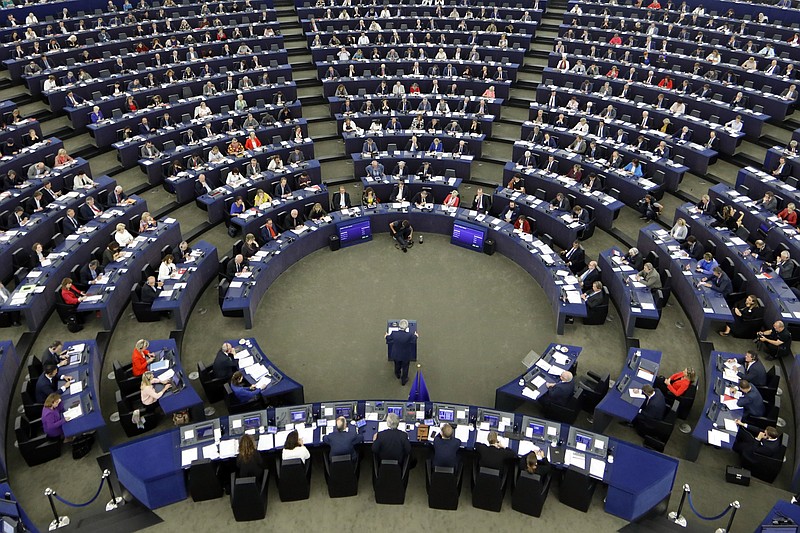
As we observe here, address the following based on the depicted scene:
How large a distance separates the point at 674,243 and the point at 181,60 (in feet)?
76.3

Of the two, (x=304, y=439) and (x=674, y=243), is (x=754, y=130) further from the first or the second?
(x=304, y=439)

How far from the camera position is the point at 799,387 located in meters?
13.4

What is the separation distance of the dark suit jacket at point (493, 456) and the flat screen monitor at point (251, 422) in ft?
14.2

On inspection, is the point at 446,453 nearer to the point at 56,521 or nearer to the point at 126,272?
the point at 56,521

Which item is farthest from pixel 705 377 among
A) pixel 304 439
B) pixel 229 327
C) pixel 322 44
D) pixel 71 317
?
pixel 322 44

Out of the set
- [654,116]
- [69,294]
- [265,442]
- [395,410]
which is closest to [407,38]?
[654,116]

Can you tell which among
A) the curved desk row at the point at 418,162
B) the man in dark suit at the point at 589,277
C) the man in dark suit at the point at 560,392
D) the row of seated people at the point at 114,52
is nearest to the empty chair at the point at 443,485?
the man in dark suit at the point at 560,392

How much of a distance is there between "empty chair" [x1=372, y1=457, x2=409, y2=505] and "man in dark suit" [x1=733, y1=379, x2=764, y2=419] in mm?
6925

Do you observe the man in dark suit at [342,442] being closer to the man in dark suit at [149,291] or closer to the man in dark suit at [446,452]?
the man in dark suit at [446,452]

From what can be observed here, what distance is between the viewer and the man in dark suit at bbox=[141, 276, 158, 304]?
1612cm

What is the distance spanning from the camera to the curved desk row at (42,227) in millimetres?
17016

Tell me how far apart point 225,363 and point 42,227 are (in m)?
8.42

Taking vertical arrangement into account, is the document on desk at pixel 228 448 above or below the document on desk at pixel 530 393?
above

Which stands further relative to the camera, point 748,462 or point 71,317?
point 71,317
